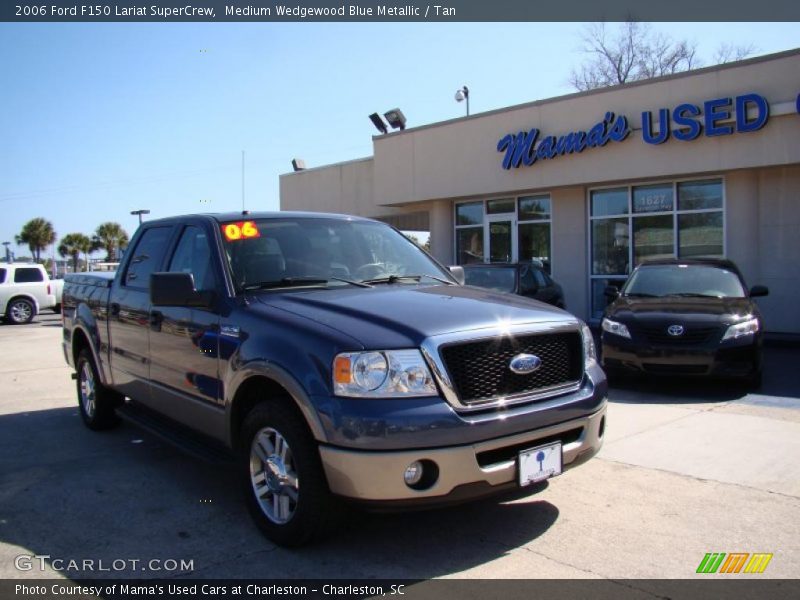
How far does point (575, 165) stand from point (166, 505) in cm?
1257

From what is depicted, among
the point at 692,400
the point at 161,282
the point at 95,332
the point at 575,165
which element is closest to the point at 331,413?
the point at 161,282

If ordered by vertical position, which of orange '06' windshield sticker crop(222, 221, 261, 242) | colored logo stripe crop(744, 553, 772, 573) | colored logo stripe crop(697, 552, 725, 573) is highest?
orange '06' windshield sticker crop(222, 221, 261, 242)

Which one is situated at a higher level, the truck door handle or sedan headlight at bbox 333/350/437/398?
the truck door handle

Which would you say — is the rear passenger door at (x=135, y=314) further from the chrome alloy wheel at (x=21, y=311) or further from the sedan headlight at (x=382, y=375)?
the chrome alloy wheel at (x=21, y=311)

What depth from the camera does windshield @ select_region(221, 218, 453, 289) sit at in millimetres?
4371

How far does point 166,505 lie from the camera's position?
444 cm

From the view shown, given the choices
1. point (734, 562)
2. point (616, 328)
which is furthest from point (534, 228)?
point (734, 562)

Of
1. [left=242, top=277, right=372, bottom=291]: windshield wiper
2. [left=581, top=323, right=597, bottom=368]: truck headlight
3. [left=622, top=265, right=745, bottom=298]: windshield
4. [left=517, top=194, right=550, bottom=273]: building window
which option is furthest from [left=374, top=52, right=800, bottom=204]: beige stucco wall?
[left=242, top=277, right=372, bottom=291]: windshield wiper

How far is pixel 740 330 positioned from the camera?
25.4 feet

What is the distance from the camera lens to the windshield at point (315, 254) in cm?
437

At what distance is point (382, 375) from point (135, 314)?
2.85 metres

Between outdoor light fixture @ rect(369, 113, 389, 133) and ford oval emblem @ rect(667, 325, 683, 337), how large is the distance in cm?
1417

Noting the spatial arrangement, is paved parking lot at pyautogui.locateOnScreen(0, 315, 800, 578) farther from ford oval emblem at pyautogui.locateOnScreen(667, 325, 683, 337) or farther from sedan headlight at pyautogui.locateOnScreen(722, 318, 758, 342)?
ford oval emblem at pyautogui.locateOnScreen(667, 325, 683, 337)

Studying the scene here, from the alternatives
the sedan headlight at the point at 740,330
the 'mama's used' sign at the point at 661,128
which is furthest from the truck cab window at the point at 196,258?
the 'mama's used' sign at the point at 661,128
